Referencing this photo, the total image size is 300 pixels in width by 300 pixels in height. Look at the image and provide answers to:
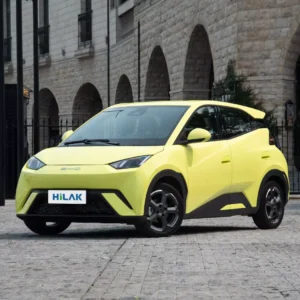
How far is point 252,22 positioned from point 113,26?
2501cm

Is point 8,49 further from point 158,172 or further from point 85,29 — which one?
point 158,172

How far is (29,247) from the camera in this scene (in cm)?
1136

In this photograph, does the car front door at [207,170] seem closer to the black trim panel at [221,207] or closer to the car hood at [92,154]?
the black trim panel at [221,207]

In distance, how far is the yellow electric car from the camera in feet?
39.7

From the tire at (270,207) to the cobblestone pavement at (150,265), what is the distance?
7.5 inches

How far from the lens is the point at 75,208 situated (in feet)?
40.1

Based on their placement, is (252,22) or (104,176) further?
(252,22)

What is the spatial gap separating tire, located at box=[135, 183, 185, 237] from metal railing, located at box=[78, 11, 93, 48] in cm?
4648

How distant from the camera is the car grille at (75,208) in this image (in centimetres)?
1208

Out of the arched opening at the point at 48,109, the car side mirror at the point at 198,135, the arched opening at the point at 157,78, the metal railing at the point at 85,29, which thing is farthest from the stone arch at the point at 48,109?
the car side mirror at the point at 198,135

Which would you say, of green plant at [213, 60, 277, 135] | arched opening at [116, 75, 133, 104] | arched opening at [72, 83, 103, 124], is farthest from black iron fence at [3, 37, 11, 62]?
green plant at [213, 60, 277, 135]

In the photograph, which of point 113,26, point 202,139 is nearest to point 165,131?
point 202,139

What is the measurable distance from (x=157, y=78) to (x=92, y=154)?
33.6 m

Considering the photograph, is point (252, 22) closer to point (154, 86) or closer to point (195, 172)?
point (154, 86)
